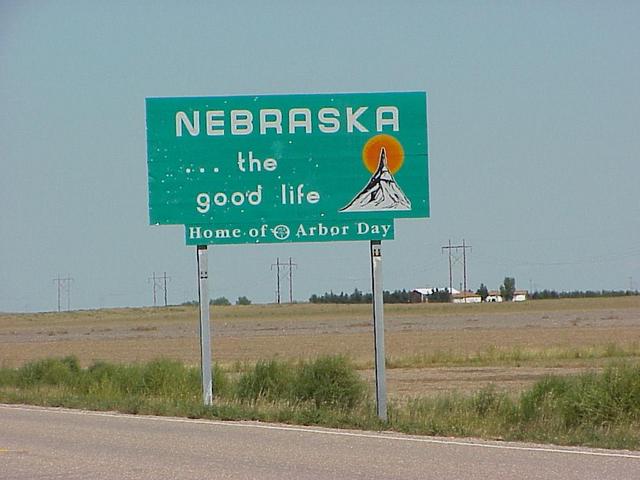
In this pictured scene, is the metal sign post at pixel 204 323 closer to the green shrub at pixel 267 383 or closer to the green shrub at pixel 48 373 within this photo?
the green shrub at pixel 267 383

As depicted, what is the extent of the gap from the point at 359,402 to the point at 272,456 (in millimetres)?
9039

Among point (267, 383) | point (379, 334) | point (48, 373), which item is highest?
point (379, 334)

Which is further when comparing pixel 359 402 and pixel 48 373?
pixel 48 373

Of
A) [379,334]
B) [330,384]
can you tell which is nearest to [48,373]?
[330,384]

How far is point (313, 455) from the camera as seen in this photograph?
14.4m

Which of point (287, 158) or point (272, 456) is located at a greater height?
point (287, 158)

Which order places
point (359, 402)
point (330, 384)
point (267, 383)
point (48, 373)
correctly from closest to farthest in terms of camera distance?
point (359, 402), point (330, 384), point (267, 383), point (48, 373)

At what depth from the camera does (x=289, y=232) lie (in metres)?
20.8

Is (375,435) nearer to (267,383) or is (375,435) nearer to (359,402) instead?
(359,402)

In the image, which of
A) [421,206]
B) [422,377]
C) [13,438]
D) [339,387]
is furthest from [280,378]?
[422,377]

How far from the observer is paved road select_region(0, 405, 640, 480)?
12.8 metres

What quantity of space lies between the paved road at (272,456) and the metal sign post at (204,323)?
98.1 inches

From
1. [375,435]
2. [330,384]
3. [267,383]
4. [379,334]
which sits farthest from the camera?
[267,383]

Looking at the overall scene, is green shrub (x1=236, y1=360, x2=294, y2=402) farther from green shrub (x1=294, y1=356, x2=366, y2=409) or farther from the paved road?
the paved road
